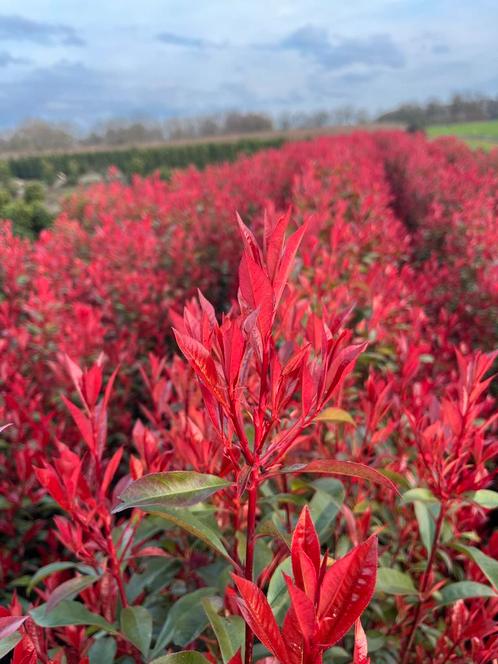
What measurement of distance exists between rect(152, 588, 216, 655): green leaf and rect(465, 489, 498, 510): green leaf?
58 cm

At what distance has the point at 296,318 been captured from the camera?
146 centimetres

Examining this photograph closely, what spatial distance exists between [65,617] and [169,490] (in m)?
0.46

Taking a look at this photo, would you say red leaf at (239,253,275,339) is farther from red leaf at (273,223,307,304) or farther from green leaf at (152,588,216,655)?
green leaf at (152,588,216,655)

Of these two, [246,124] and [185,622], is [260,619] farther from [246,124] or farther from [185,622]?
[246,124]

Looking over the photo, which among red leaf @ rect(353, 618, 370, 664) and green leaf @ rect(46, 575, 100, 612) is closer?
red leaf @ rect(353, 618, 370, 664)

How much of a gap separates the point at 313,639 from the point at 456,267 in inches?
152

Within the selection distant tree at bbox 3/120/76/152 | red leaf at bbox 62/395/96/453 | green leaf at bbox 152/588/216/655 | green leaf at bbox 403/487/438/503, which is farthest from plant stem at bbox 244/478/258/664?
distant tree at bbox 3/120/76/152

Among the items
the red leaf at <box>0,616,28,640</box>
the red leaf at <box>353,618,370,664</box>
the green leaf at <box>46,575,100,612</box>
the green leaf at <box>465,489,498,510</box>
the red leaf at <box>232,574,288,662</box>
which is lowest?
the green leaf at <box>46,575,100,612</box>

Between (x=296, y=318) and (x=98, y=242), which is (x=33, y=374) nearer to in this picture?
(x=296, y=318)

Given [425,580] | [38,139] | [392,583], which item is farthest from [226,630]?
[38,139]

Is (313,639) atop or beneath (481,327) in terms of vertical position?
atop

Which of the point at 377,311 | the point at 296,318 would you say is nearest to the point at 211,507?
the point at 296,318

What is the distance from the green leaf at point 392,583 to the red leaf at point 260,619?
59cm

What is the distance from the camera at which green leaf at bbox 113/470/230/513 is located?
604 millimetres
